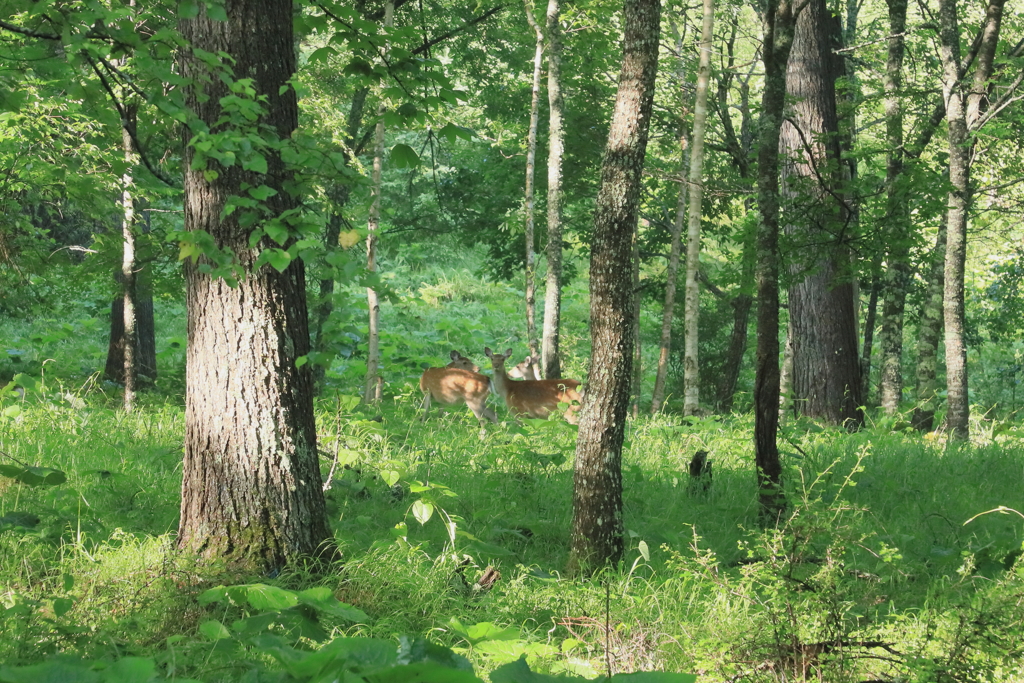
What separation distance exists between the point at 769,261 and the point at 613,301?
185 cm

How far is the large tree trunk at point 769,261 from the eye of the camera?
20.9 feet

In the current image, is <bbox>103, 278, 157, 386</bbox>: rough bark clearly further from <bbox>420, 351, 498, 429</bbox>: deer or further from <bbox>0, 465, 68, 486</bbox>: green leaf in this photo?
<bbox>0, 465, 68, 486</bbox>: green leaf

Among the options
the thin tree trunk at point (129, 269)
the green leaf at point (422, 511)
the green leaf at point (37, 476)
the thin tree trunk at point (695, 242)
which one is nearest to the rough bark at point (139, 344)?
the thin tree trunk at point (129, 269)

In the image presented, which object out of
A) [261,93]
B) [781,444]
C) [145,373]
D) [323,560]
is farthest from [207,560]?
[145,373]

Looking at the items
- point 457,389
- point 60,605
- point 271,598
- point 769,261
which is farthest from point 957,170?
point 60,605

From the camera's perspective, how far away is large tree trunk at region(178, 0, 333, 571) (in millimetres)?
4637

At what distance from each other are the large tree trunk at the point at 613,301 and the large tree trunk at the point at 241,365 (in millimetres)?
1791

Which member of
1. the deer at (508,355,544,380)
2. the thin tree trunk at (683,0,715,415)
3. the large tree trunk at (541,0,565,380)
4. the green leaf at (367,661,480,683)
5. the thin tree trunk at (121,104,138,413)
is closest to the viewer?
the green leaf at (367,661,480,683)

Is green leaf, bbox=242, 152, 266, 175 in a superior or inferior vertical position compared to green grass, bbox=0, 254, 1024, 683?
superior

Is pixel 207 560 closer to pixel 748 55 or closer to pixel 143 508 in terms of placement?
pixel 143 508

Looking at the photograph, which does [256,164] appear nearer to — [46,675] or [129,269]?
[46,675]

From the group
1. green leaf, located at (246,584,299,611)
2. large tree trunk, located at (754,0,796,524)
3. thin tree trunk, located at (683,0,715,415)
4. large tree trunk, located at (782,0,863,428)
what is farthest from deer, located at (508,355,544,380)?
green leaf, located at (246,584,299,611)

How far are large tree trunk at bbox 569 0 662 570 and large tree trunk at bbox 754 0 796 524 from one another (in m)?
1.43

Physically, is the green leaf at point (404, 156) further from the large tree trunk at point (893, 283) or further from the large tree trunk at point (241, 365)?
the large tree trunk at point (893, 283)
